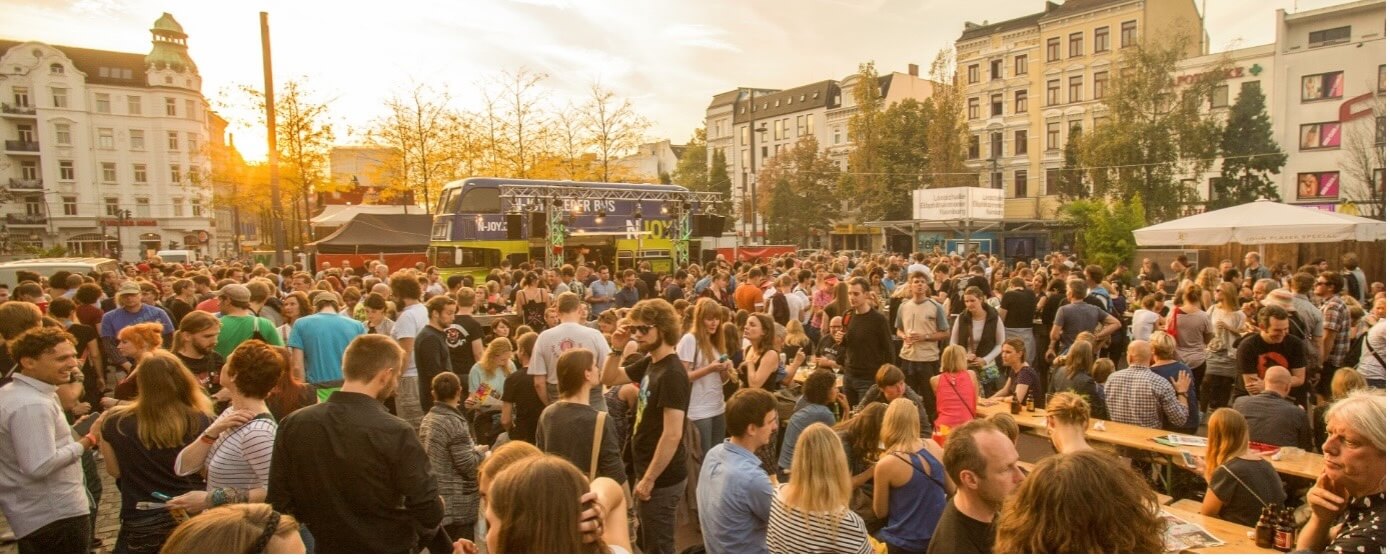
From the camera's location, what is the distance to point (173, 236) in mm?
40531

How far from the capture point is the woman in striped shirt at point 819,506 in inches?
113

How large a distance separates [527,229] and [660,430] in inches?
654

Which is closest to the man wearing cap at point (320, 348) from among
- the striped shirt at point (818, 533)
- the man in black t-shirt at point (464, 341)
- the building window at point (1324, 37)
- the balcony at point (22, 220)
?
the man in black t-shirt at point (464, 341)

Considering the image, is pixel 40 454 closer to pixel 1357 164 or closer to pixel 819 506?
pixel 819 506

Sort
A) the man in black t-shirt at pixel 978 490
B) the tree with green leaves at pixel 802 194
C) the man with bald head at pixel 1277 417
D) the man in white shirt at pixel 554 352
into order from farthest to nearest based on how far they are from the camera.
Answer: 1. the tree with green leaves at pixel 802 194
2. the man in white shirt at pixel 554 352
3. the man with bald head at pixel 1277 417
4. the man in black t-shirt at pixel 978 490

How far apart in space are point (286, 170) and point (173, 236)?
2524cm

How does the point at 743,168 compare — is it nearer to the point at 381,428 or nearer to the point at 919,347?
the point at 919,347

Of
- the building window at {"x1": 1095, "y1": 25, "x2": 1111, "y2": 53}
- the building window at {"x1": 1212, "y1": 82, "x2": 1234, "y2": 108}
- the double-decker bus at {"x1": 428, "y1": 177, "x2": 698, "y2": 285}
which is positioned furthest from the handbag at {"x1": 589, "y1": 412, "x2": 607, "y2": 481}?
the building window at {"x1": 1212, "y1": 82, "x2": 1234, "y2": 108}

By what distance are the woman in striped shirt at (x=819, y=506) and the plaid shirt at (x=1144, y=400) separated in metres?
3.57

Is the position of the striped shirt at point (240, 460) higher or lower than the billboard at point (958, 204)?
lower

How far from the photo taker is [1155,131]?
96.9 ft

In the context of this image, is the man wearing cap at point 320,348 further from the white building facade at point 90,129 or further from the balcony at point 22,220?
the balcony at point 22,220

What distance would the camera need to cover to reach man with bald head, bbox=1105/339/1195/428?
5.26 metres

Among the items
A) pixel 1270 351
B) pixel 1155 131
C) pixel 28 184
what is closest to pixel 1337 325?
pixel 1270 351
